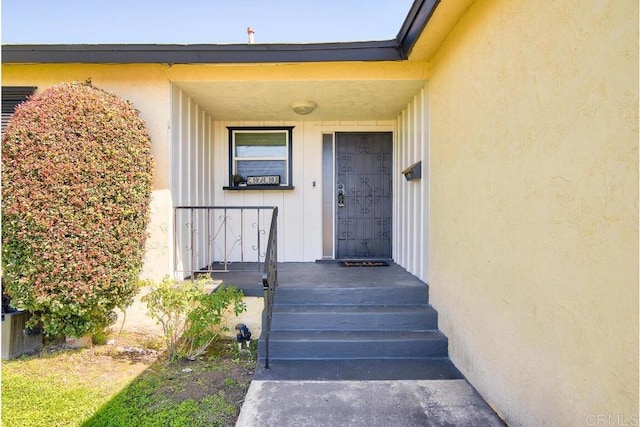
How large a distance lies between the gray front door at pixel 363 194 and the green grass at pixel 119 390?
2598mm

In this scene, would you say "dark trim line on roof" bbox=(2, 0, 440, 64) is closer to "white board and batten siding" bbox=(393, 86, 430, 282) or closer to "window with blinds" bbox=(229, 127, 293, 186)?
"white board and batten siding" bbox=(393, 86, 430, 282)

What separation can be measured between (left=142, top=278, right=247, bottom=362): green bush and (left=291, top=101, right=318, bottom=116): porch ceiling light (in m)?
2.45

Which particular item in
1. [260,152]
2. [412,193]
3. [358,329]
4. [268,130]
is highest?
[268,130]

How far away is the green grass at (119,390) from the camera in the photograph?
2.28 meters

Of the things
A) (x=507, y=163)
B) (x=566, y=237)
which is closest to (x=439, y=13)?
(x=507, y=163)

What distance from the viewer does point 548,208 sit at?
1.72 m

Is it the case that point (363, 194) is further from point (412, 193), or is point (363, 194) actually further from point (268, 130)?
point (268, 130)

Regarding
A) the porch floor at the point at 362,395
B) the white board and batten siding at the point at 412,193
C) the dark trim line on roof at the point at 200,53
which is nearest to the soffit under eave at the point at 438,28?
the dark trim line on roof at the point at 200,53

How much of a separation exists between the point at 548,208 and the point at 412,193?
8.12 feet

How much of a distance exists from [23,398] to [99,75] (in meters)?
3.07

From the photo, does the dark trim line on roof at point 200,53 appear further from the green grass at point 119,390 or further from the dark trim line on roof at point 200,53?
the green grass at point 119,390

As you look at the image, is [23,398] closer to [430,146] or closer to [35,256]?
[35,256]

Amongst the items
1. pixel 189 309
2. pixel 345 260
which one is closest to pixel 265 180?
pixel 345 260

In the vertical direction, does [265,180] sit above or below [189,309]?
above
